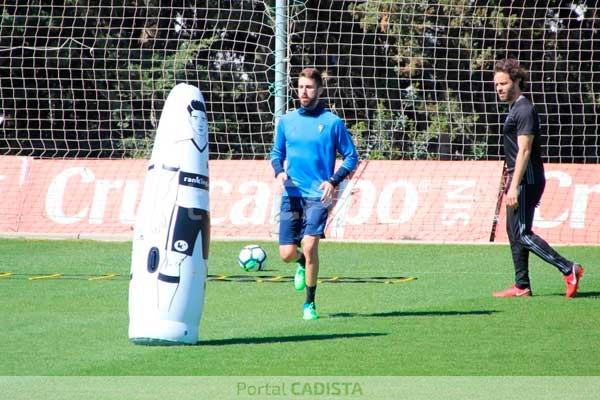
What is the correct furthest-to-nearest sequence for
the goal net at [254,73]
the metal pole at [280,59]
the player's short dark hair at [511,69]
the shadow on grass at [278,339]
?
the goal net at [254,73] → the metal pole at [280,59] → the player's short dark hair at [511,69] → the shadow on grass at [278,339]

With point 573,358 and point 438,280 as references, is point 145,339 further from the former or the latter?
point 438,280

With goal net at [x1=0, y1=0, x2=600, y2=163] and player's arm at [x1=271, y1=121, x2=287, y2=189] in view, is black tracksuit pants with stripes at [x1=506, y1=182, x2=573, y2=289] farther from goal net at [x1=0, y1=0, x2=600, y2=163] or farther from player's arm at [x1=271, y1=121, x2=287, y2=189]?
goal net at [x1=0, y1=0, x2=600, y2=163]

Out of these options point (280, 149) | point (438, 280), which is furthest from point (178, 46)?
point (280, 149)

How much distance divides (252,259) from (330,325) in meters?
4.62

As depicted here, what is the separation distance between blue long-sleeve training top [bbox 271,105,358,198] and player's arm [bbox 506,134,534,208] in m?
1.85

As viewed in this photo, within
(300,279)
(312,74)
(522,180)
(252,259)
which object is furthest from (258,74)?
(312,74)

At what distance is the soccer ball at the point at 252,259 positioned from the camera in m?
14.5

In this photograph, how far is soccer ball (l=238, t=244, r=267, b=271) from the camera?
14495 millimetres

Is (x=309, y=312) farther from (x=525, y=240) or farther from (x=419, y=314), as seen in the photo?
(x=525, y=240)

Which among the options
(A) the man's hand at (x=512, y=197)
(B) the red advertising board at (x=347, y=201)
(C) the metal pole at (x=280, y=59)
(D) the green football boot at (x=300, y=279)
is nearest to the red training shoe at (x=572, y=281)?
(A) the man's hand at (x=512, y=197)

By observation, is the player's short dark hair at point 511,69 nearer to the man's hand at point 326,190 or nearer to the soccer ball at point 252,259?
the man's hand at point 326,190

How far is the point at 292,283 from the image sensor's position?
13391 millimetres

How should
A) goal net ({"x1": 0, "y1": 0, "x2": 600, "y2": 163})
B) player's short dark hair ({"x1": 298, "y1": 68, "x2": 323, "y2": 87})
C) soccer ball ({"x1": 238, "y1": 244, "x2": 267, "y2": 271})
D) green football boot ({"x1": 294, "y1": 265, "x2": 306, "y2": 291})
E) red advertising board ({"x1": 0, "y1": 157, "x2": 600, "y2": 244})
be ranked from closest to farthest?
player's short dark hair ({"x1": 298, "y1": 68, "x2": 323, "y2": 87}) → green football boot ({"x1": 294, "y1": 265, "x2": 306, "y2": 291}) → soccer ball ({"x1": 238, "y1": 244, "x2": 267, "y2": 271}) → red advertising board ({"x1": 0, "y1": 157, "x2": 600, "y2": 244}) → goal net ({"x1": 0, "y1": 0, "x2": 600, "y2": 163})

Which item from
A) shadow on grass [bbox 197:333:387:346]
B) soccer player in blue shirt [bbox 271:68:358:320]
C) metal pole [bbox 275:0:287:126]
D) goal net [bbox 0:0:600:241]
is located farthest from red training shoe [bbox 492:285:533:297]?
goal net [bbox 0:0:600:241]
